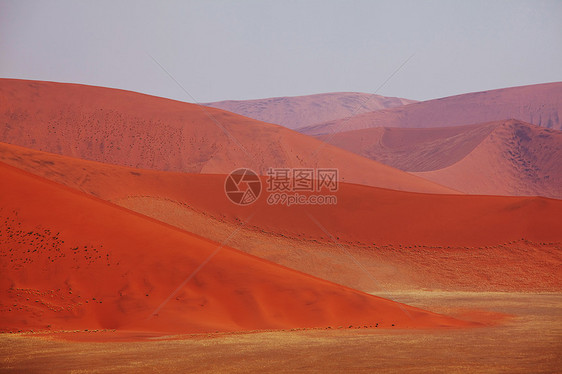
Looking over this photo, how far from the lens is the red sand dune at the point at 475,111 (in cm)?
13162

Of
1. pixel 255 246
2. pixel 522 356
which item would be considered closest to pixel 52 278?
pixel 522 356

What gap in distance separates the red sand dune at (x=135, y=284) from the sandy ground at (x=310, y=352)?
1.69 metres

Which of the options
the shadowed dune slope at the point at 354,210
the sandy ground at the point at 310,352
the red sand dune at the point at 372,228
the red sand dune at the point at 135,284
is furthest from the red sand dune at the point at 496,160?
the sandy ground at the point at 310,352

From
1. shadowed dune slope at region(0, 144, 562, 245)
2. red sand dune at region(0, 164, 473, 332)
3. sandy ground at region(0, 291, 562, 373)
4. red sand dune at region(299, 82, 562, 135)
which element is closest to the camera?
sandy ground at region(0, 291, 562, 373)

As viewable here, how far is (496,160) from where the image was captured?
83312 mm

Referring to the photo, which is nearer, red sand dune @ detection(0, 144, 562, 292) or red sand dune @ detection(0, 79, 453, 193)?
red sand dune @ detection(0, 144, 562, 292)

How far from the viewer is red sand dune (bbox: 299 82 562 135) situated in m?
132

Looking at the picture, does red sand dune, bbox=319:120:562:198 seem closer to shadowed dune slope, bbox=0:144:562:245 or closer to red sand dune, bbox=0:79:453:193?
red sand dune, bbox=0:79:453:193

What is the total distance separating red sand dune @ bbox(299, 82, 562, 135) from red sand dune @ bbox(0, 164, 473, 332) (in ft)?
389

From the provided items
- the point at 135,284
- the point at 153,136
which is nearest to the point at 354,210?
the point at 135,284

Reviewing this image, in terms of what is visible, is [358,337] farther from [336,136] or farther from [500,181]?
[336,136]

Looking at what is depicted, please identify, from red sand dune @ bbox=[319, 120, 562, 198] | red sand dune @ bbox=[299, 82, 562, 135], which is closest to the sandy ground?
red sand dune @ bbox=[319, 120, 562, 198]

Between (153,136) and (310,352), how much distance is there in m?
47.4

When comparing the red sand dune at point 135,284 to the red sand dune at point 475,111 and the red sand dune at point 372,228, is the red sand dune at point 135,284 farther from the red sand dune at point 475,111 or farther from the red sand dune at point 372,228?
the red sand dune at point 475,111
